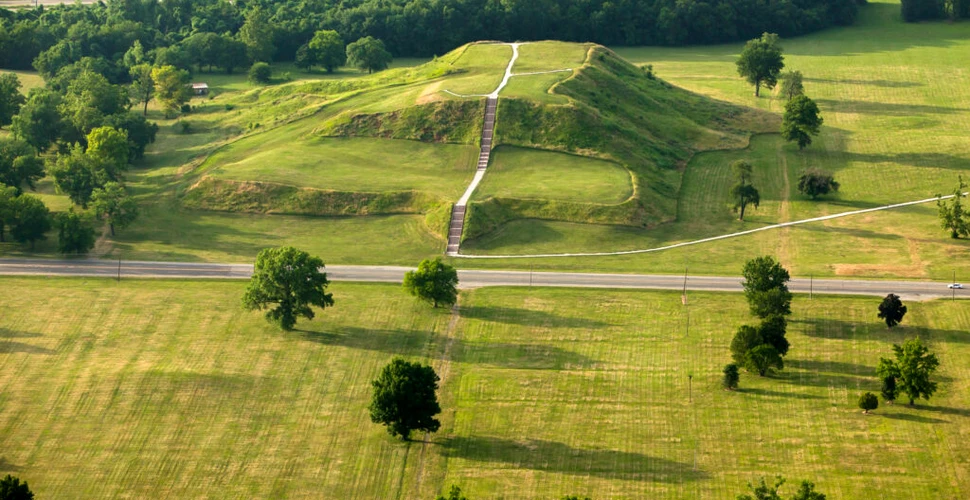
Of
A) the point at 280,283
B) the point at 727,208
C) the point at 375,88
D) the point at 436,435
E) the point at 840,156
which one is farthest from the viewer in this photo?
the point at 375,88

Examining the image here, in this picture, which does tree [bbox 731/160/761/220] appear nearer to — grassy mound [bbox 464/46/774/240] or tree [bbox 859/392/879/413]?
grassy mound [bbox 464/46/774/240]

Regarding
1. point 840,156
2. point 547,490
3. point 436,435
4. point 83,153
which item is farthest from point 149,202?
A: point 840,156

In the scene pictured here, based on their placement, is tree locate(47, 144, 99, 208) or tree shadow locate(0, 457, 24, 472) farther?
tree locate(47, 144, 99, 208)

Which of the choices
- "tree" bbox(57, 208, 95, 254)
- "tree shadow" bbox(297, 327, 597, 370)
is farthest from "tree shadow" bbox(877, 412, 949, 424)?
"tree" bbox(57, 208, 95, 254)

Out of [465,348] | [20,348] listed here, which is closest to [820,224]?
[465,348]

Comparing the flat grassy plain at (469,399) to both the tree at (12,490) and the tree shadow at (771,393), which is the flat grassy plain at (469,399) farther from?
the tree at (12,490)

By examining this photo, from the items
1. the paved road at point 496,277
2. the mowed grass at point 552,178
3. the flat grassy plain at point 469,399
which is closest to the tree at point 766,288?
the flat grassy plain at point 469,399

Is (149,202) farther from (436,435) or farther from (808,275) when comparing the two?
(808,275)

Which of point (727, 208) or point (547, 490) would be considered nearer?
point (547, 490)
